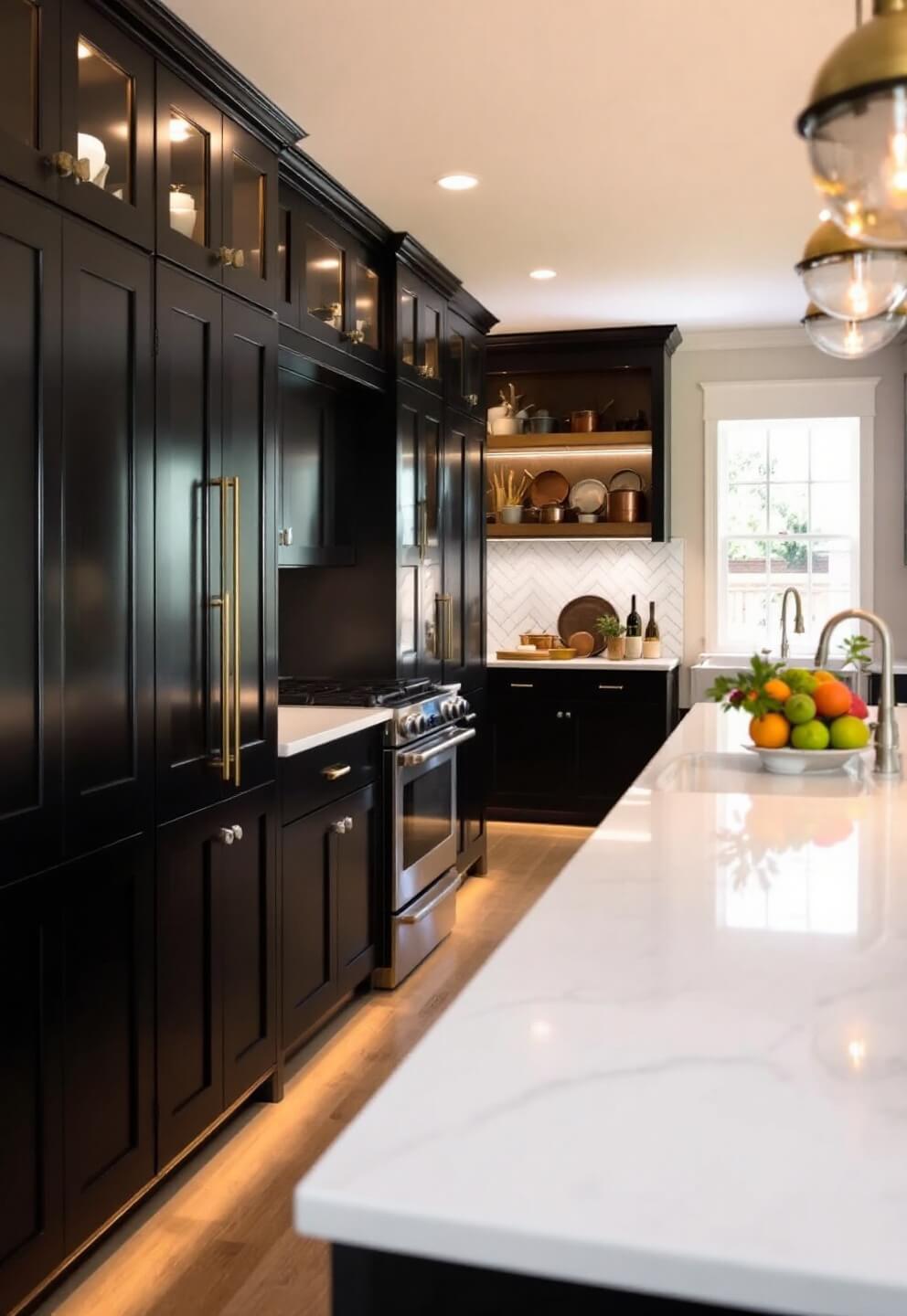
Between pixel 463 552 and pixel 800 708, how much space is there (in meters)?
2.87

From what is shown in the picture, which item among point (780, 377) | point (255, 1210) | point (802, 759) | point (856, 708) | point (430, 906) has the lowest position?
point (255, 1210)

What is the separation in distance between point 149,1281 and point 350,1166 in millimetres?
1820

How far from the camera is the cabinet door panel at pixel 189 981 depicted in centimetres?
270

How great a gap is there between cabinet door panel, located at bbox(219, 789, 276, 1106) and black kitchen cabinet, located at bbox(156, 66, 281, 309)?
129 cm

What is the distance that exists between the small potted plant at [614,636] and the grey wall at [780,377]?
45 centimetres

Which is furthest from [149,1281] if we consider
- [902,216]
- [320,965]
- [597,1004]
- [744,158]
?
[744,158]

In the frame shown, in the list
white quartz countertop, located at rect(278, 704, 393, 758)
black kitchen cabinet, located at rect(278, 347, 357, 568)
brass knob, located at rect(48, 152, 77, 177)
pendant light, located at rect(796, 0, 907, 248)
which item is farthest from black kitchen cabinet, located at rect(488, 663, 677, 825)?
pendant light, located at rect(796, 0, 907, 248)

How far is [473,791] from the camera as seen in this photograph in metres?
5.71

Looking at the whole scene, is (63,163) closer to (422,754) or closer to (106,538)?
(106,538)

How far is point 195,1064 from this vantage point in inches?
112

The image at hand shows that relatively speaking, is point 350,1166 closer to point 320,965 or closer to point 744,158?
point 320,965

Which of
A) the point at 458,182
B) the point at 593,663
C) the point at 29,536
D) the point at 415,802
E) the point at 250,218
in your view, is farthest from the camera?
the point at 593,663

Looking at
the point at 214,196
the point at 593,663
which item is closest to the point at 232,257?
the point at 214,196

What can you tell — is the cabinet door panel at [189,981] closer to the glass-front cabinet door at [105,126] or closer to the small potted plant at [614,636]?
the glass-front cabinet door at [105,126]
